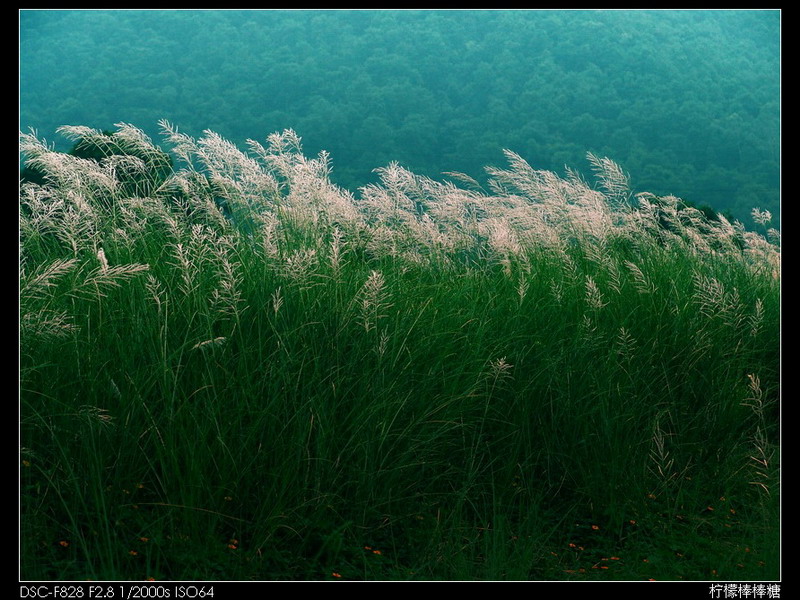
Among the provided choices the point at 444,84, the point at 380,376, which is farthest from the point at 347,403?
the point at 444,84

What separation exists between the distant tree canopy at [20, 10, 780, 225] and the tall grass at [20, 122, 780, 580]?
22223 millimetres

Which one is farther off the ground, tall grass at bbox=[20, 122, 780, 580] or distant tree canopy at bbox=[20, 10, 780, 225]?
distant tree canopy at bbox=[20, 10, 780, 225]

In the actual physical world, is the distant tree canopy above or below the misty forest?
above

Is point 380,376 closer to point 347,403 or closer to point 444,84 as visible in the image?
point 347,403

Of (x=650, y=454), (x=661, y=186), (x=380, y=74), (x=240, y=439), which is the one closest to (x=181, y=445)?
(x=240, y=439)

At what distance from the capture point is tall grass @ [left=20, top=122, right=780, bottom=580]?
2000 millimetres

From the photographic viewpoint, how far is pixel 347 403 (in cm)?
231

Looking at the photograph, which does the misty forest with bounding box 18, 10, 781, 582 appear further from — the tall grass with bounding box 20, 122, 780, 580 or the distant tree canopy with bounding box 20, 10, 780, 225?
the distant tree canopy with bounding box 20, 10, 780, 225

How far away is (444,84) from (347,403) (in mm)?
35169

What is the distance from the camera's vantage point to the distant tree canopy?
28.7 m

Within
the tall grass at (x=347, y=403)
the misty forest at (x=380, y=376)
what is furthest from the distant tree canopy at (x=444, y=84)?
the tall grass at (x=347, y=403)

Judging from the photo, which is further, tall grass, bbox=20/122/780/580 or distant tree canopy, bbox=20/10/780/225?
distant tree canopy, bbox=20/10/780/225

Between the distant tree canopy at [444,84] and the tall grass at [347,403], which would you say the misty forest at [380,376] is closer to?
the tall grass at [347,403]

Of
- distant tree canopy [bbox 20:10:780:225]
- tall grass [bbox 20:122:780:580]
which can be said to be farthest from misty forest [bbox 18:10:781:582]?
distant tree canopy [bbox 20:10:780:225]
